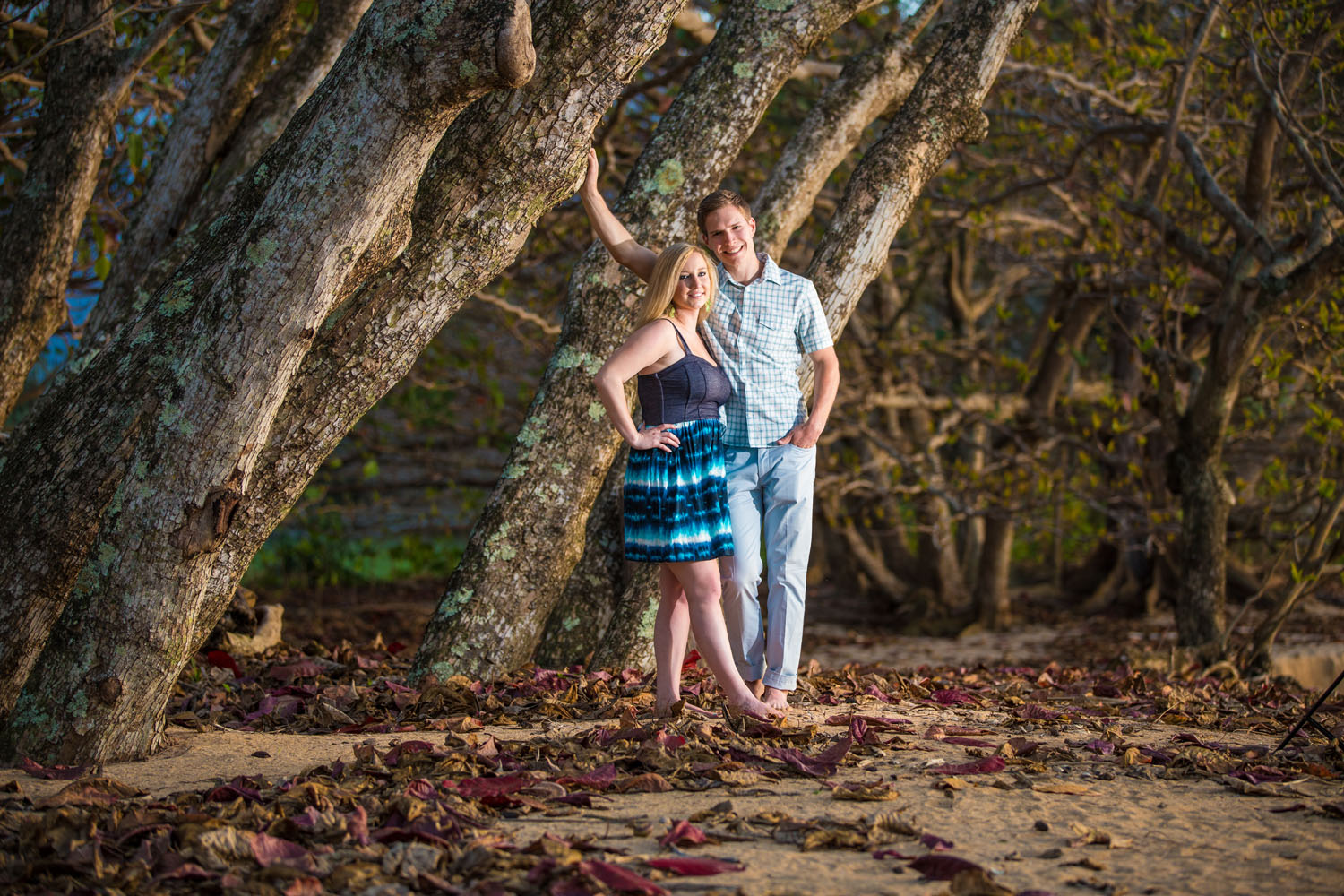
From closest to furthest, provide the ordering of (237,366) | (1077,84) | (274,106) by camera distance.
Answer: (237,366) → (274,106) → (1077,84)

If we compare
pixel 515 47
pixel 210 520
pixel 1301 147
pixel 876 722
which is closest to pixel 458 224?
pixel 515 47

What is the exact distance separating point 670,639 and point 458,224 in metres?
1.63

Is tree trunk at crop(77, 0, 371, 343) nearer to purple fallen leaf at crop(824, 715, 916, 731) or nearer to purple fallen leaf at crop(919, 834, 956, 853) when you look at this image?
purple fallen leaf at crop(824, 715, 916, 731)

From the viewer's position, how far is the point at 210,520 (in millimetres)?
3307

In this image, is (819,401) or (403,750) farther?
(819,401)

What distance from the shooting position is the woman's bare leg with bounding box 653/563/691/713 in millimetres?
3834

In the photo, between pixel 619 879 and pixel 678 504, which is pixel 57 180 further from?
pixel 619 879

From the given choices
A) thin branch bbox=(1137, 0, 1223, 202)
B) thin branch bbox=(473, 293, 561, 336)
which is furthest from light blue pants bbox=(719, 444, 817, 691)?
thin branch bbox=(473, 293, 561, 336)

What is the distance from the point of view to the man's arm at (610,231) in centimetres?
412

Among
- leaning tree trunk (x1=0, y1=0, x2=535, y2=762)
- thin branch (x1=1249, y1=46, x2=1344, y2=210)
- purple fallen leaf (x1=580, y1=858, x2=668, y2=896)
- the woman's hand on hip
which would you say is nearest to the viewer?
purple fallen leaf (x1=580, y1=858, x2=668, y2=896)

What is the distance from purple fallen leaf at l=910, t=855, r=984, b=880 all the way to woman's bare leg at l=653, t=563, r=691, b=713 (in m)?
1.44

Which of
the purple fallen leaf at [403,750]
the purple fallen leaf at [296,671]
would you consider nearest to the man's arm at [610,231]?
the purple fallen leaf at [403,750]

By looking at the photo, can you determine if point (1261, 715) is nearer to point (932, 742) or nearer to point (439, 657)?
point (932, 742)

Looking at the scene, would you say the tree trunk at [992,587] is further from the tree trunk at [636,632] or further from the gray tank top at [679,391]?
the gray tank top at [679,391]
